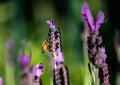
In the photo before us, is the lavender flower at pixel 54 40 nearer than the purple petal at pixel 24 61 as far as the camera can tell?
No

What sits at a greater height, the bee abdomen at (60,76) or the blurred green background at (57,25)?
the blurred green background at (57,25)

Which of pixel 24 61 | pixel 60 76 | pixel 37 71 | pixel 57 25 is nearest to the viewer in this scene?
pixel 24 61

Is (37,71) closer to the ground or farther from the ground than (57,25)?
closer to the ground

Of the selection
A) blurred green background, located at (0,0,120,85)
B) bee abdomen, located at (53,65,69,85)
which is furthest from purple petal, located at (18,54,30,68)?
blurred green background, located at (0,0,120,85)

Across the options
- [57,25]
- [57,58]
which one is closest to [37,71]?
[57,58]

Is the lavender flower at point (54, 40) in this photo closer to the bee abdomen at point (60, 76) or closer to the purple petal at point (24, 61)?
the bee abdomen at point (60, 76)

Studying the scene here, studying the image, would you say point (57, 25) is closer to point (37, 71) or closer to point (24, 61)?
point (37, 71)

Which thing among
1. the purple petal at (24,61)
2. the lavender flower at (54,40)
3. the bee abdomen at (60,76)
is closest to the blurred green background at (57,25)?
the lavender flower at (54,40)

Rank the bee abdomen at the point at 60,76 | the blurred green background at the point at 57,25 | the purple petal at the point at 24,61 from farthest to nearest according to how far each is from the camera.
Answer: the blurred green background at the point at 57,25 → the bee abdomen at the point at 60,76 → the purple petal at the point at 24,61
